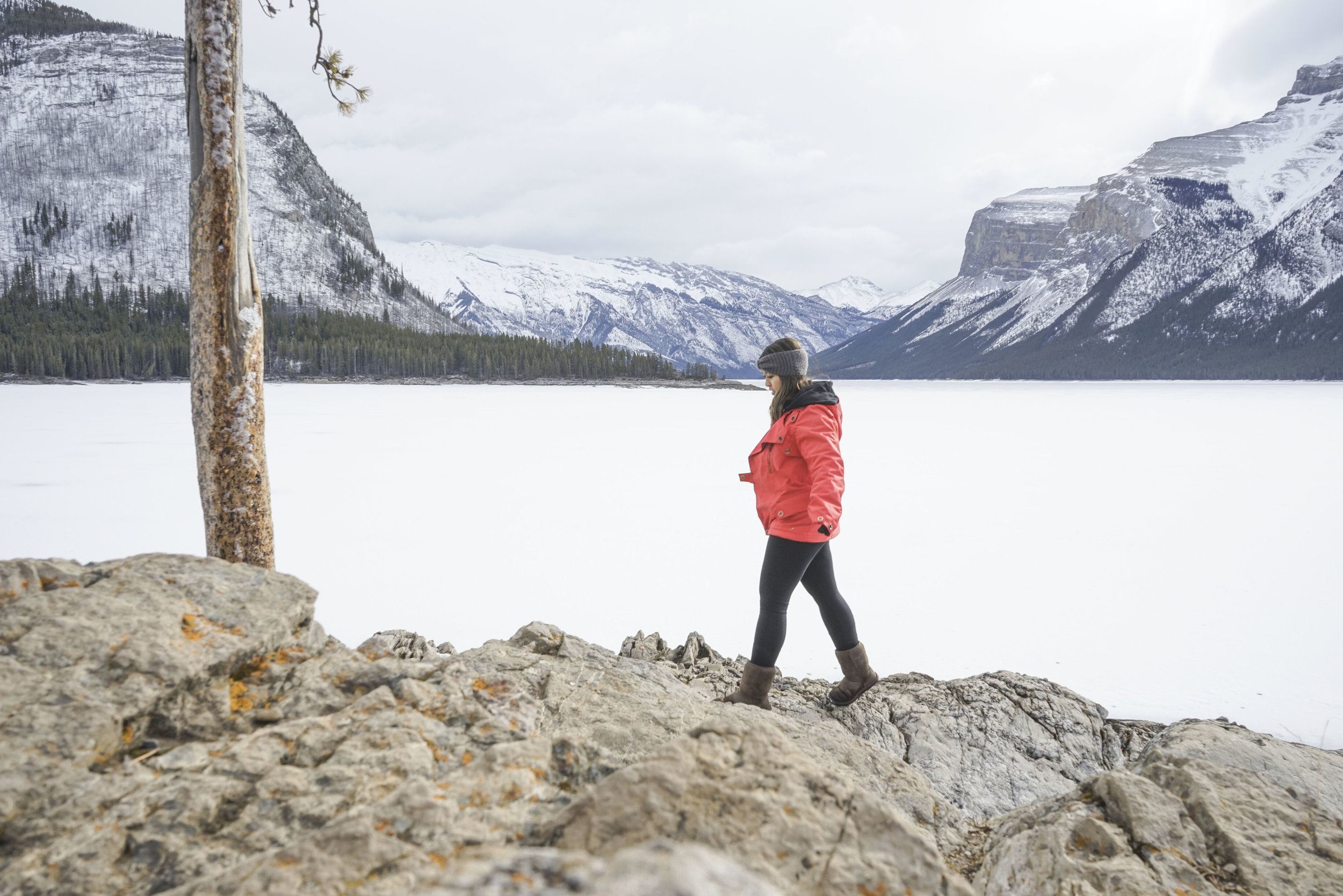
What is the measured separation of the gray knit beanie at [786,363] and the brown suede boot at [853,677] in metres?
1.50

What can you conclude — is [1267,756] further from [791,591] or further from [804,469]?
[804,469]

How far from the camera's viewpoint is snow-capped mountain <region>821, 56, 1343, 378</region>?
107m

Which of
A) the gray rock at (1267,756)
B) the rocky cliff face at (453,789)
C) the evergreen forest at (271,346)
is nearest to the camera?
the rocky cliff face at (453,789)

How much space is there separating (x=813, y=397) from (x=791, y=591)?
38.2 inches

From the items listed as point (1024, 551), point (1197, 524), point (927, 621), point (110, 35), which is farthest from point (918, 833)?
point (110, 35)

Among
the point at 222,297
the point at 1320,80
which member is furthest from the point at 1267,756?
the point at 1320,80

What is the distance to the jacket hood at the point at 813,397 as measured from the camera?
3412 millimetres

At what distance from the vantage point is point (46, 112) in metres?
104

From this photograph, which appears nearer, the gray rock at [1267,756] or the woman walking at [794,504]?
the gray rock at [1267,756]

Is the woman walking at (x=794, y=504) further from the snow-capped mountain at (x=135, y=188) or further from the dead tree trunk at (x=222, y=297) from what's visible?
the snow-capped mountain at (x=135, y=188)

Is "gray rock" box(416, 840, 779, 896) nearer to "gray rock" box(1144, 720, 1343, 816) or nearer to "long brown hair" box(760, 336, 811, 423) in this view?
"gray rock" box(1144, 720, 1343, 816)

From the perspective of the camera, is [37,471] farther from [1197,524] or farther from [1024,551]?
[1197,524]

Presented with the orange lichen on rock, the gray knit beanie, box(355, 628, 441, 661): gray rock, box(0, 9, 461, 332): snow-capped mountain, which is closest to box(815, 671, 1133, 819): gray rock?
the gray knit beanie

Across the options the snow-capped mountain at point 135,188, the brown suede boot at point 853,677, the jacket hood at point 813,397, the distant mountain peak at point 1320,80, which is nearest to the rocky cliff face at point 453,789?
the brown suede boot at point 853,677
